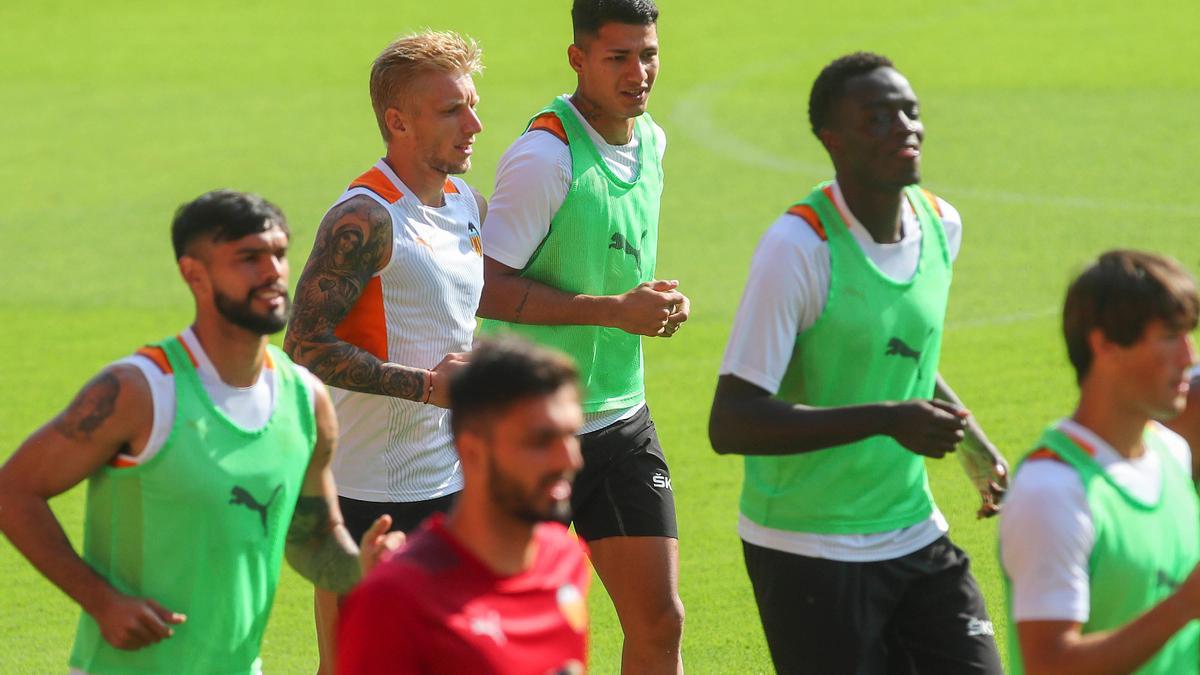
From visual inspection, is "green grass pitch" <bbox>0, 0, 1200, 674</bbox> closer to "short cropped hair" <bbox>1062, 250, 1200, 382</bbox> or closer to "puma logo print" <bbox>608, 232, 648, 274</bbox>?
"puma logo print" <bbox>608, 232, 648, 274</bbox>

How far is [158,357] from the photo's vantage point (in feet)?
16.8

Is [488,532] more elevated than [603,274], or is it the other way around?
[488,532]

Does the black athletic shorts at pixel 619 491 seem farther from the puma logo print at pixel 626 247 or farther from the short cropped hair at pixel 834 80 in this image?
the short cropped hair at pixel 834 80

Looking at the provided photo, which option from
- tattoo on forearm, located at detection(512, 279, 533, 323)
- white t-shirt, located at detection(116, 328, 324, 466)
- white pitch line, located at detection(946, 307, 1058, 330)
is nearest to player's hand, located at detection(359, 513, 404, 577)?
white t-shirt, located at detection(116, 328, 324, 466)

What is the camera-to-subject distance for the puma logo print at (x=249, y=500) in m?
5.07

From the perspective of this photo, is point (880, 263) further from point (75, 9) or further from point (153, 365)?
point (75, 9)

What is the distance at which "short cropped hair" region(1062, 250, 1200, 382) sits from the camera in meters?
4.33

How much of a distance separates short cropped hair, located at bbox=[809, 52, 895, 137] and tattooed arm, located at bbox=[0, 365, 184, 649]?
2174 millimetres

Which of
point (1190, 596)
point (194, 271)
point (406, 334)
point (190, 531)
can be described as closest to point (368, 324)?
point (406, 334)

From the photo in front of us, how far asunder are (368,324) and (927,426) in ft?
7.56

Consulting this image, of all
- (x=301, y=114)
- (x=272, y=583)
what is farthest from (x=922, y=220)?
(x=301, y=114)

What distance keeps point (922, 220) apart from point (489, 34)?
83.8 feet

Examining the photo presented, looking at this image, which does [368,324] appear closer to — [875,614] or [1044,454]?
[875,614]

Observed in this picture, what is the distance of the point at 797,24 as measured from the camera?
31.1 m
